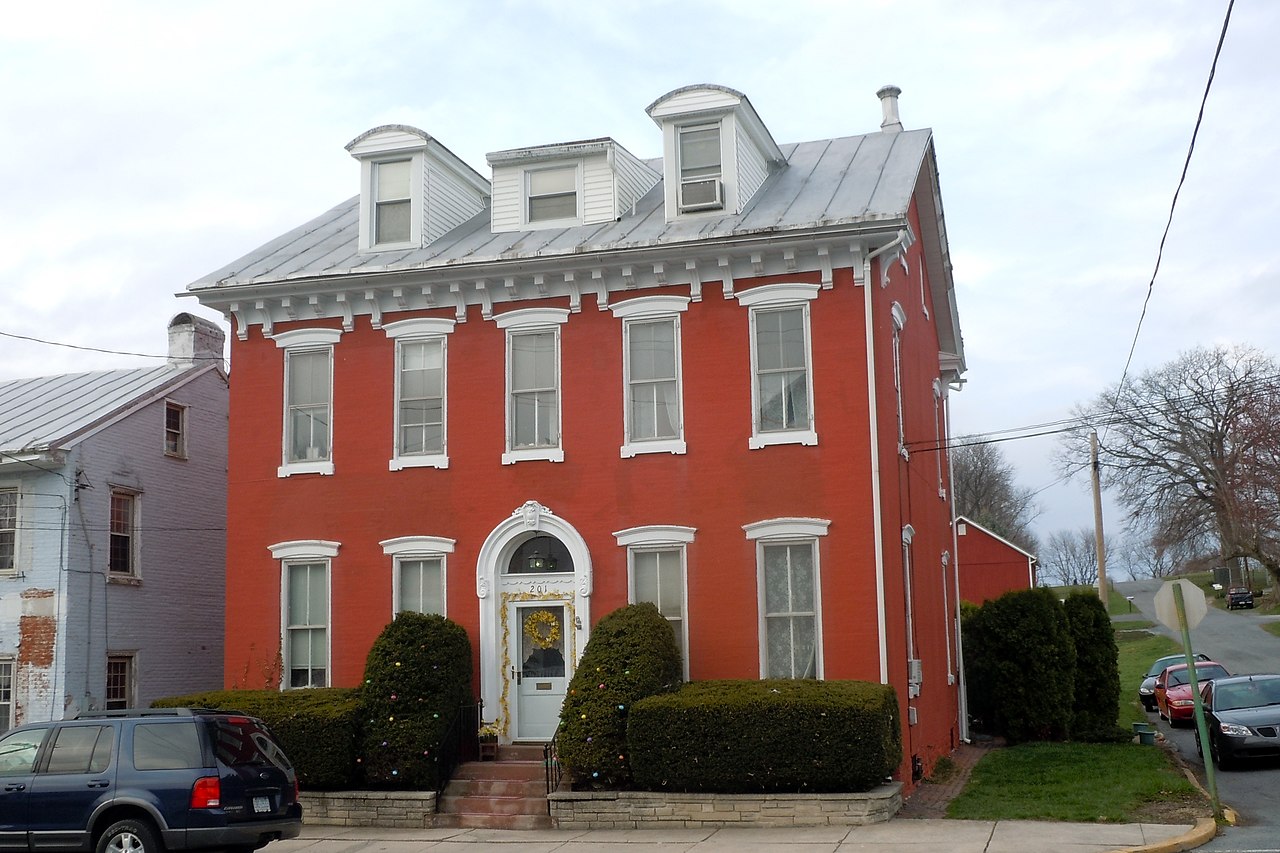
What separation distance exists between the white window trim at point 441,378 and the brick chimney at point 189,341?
32.4 feet

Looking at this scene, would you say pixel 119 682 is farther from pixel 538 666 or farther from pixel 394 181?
pixel 394 181

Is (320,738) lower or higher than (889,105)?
lower

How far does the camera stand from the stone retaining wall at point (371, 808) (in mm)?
15992

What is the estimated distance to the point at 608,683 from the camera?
1562cm

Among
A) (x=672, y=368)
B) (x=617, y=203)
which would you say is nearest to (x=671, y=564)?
(x=672, y=368)

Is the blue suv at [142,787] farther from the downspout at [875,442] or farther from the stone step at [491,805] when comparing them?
the downspout at [875,442]

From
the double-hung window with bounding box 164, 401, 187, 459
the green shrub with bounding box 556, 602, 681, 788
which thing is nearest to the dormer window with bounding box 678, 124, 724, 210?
the green shrub with bounding box 556, 602, 681, 788

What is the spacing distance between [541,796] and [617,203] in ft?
29.5

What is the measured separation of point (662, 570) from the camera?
17.7 m

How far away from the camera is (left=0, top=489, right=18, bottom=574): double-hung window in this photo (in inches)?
883

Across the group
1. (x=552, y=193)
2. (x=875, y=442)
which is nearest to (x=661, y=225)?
(x=552, y=193)

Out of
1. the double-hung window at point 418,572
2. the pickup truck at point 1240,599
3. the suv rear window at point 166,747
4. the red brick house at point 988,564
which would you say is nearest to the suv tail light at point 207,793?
the suv rear window at point 166,747

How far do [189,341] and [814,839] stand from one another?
19374 mm

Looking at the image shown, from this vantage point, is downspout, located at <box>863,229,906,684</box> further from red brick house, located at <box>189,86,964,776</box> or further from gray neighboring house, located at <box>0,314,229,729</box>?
gray neighboring house, located at <box>0,314,229,729</box>
